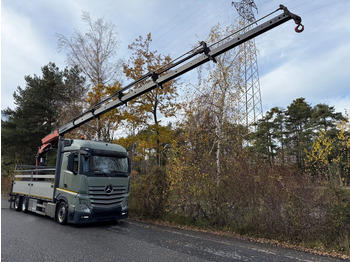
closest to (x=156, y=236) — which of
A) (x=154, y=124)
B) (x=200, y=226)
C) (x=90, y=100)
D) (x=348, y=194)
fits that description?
(x=200, y=226)

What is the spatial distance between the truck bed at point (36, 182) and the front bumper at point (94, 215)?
1.87 m

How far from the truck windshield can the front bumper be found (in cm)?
120

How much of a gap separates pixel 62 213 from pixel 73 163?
1.84 metres

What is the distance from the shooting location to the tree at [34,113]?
24.7 metres

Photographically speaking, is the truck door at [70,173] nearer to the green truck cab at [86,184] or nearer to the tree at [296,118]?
the green truck cab at [86,184]

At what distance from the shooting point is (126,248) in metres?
5.59

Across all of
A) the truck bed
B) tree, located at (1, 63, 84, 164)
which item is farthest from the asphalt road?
tree, located at (1, 63, 84, 164)

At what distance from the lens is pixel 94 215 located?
7.74m

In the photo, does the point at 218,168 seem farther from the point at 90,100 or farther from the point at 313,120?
the point at 313,120

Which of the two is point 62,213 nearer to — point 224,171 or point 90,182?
point 90,182

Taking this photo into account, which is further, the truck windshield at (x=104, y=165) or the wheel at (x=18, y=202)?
the wheel at (x=18, y=202)

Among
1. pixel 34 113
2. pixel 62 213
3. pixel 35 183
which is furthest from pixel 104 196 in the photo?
pixel 34 113

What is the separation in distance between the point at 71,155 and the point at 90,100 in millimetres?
7852

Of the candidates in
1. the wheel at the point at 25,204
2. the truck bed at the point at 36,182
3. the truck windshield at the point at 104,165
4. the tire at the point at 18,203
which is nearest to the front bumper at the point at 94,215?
the truck windshield at the point at 104,165
